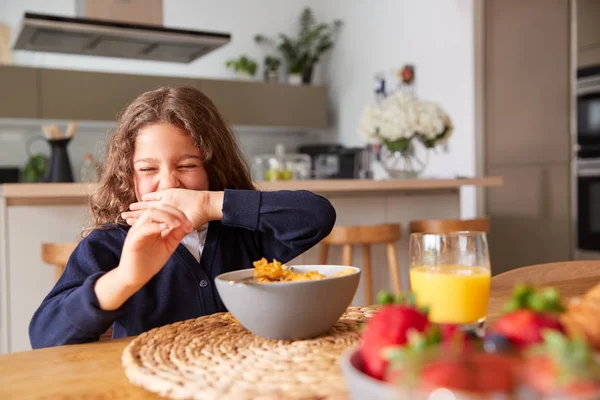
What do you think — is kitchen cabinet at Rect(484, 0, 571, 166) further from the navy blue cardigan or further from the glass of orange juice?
the glass of orange juice

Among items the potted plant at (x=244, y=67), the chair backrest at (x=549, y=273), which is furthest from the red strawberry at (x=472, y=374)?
the potted plant at (x=244, y=67)

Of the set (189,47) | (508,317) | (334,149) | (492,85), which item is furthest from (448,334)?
(334,149)

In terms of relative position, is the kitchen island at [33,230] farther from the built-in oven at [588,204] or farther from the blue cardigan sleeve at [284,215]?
the built-in oven at [588,204]

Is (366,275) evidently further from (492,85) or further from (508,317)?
(508,317)

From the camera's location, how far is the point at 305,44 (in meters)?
5.35

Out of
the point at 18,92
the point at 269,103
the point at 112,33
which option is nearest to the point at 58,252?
the point at 112,33

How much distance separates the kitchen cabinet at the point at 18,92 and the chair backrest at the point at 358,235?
273 cm

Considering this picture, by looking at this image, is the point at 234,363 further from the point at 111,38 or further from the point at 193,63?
the point at 193,63

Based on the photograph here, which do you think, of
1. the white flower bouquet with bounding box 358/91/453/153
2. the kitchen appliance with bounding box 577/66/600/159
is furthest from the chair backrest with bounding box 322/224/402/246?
the kitchen appliance with bounding box 577/66/600/159

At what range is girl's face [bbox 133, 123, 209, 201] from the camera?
3.58 feet

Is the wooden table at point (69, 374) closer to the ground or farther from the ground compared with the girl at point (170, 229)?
closer to the ground

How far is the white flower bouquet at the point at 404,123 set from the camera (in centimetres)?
297

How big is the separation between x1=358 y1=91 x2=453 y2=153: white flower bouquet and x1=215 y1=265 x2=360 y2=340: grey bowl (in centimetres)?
233

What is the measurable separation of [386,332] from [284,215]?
644 millimetres
